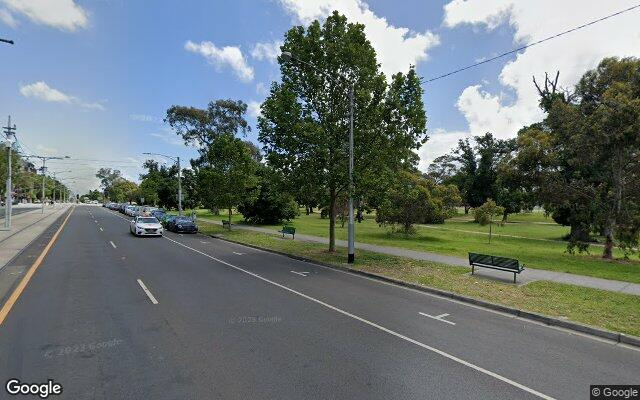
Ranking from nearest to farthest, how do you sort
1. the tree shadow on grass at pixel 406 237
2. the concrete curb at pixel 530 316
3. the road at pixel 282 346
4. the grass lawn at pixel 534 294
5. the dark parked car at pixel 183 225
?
the road at pixel 282 346
the concrete curb at pixel 530 316
the grass lawn at pixel 534 294
the tree shadow on grass at pixel 406 237
the dark parked car at pixel 183 225

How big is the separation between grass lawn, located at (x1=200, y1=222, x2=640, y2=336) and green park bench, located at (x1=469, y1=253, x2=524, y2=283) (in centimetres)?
51

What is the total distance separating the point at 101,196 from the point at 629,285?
20756 cm

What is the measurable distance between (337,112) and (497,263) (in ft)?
29.3

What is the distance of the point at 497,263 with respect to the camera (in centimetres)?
1197

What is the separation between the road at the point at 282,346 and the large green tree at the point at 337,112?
6812 mm

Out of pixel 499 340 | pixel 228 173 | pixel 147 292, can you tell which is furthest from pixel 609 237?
pixel 228 173

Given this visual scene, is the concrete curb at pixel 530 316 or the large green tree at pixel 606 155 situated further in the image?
the large green tree at pixel 606 155

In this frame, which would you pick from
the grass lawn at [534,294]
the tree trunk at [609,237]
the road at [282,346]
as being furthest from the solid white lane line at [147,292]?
the tree trunk at [609,237]

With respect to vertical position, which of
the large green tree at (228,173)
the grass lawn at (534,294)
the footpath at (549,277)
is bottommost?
the grass lawn at (534,294)

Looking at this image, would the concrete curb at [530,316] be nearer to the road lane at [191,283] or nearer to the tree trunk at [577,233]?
the road lane at [191,283]

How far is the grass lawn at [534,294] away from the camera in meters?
7.94

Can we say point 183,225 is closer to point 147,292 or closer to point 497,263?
point 147,292

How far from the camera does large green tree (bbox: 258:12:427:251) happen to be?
15664 millimetres

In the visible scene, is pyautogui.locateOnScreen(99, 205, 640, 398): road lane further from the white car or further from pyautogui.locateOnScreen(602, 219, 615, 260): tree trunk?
the white car
